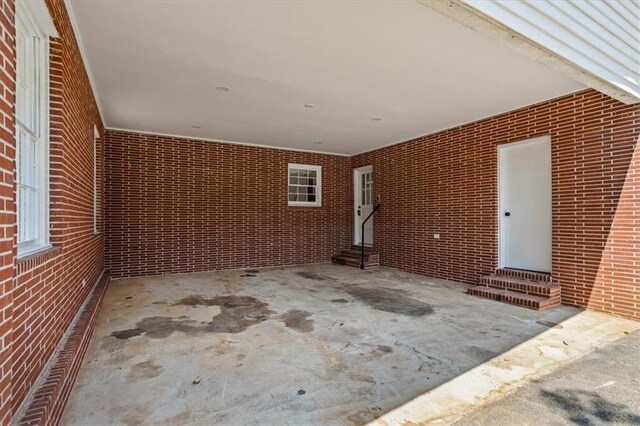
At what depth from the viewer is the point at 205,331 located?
3682 mm

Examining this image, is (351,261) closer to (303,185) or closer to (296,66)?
(303,185)

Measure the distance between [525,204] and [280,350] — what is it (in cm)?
460

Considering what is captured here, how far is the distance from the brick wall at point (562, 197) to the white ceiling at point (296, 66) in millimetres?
429

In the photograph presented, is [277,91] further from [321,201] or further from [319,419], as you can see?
[321,201]

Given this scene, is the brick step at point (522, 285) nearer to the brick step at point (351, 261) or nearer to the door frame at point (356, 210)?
the brick step at point (351, 261)

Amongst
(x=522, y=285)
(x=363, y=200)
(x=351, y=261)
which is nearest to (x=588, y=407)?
(x=522, y=285)

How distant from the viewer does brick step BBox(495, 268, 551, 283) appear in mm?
5125

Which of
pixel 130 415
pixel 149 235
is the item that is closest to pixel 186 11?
pixel 130 415

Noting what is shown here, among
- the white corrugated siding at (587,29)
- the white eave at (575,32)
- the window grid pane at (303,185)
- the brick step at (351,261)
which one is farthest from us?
the window grid pane at (303,185)

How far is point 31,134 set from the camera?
2314mm

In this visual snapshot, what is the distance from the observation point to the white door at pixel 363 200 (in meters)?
8.96

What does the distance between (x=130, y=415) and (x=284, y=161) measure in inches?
272

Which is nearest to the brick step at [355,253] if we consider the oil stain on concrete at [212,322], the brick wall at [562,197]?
the brick wall at [562,197]

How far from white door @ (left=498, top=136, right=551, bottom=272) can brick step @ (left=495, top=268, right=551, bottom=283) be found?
0.47ft
